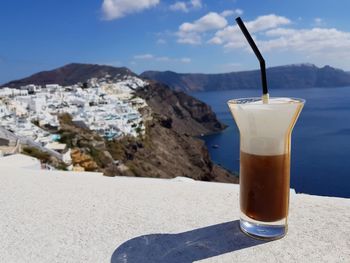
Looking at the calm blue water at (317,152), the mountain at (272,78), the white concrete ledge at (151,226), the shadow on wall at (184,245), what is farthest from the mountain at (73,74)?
the shadow on wall at (184,245)

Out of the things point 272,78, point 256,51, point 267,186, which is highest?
point 272,78

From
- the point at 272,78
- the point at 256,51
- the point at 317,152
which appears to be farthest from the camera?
the point at 272,78

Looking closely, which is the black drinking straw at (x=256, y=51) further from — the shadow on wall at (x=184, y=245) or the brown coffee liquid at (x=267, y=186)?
the shadow on wall at (x=184, y=245)

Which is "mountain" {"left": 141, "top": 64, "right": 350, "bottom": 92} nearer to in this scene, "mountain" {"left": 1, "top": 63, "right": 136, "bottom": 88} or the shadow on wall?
"mountain" {"left": 1, "top": 63, "right": 136, "bottom": 88}

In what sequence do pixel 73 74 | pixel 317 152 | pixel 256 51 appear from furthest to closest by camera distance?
pixel 73 74 < pixel 317 152 < pixel 256 51

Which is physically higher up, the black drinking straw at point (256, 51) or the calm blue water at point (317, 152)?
the black drinking straw at point (256, 51)

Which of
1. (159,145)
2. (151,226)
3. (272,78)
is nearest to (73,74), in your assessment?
(272,78)

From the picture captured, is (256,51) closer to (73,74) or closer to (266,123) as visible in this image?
(266,123)

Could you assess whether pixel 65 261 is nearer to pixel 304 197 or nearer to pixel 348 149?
pixel 304 197
